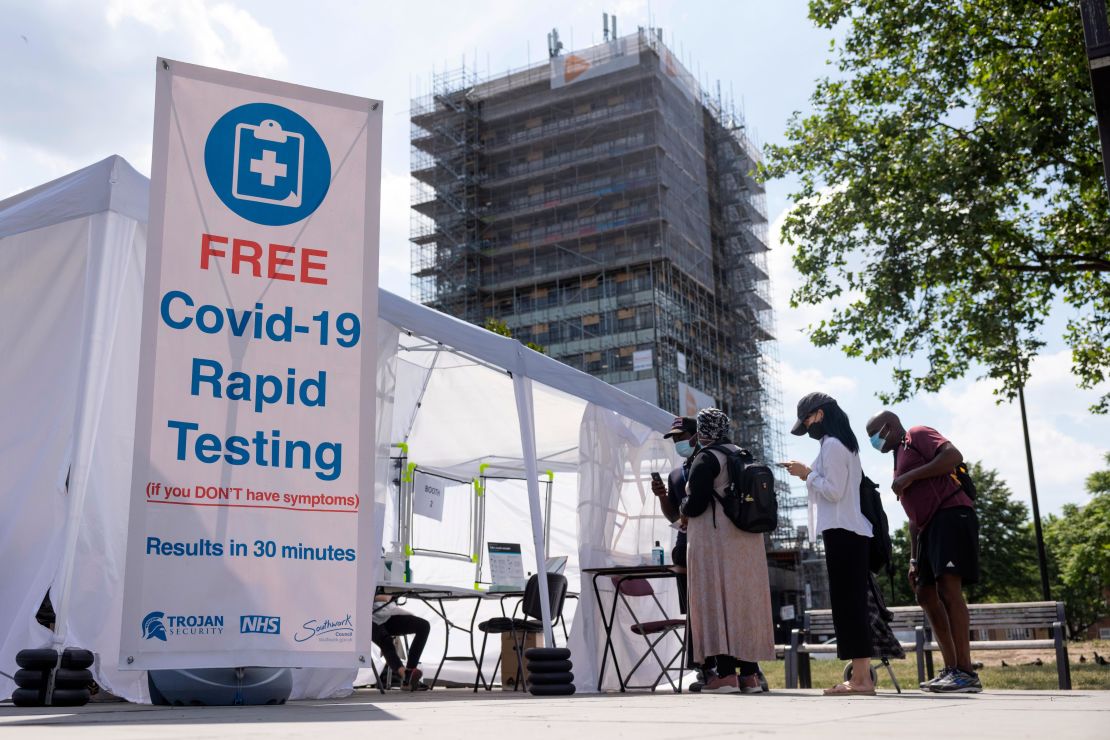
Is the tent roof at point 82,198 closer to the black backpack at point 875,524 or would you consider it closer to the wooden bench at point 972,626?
the black backpack at point 875,524

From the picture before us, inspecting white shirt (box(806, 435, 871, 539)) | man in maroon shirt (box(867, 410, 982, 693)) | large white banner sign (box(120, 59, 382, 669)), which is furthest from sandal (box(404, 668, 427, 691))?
man in maroon shirt (box(867, 410, 982, 693))

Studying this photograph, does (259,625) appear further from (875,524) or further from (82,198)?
(875,524)

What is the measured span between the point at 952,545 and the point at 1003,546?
4211 centimetres

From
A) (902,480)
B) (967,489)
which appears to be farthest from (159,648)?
(967,489)

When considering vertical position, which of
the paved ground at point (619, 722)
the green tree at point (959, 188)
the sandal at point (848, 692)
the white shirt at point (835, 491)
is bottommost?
the sandal at point (848, 692)

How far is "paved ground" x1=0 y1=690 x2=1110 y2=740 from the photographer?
2.67 meters

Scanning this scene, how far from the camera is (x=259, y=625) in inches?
184

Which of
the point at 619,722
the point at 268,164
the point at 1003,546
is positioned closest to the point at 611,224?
the point at 1003,546

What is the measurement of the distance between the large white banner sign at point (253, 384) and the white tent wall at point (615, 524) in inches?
156

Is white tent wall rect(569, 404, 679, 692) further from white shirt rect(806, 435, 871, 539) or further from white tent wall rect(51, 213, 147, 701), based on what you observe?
white tent wall rect(51, 213, 147, 701)

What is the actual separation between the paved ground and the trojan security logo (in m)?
0.31

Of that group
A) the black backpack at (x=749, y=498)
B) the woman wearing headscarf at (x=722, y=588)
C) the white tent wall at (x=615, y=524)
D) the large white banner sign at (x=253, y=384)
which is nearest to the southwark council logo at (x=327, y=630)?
the large white banner sign at (x=253, y=384)

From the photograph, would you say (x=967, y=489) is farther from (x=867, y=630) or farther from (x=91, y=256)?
(x=91, y=256)

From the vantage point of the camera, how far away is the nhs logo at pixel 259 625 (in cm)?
464
